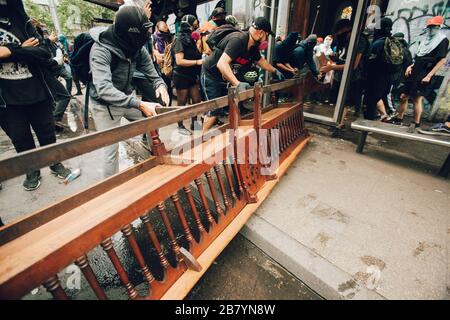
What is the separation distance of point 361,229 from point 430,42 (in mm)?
4478

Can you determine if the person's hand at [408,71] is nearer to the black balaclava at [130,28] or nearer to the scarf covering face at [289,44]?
the scarf covering face at [289,44]

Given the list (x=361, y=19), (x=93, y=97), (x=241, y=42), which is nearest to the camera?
(x=93, y=97)

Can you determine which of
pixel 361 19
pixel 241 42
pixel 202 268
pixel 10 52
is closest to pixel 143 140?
pixel 10 52

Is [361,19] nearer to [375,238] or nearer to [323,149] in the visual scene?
[323,149]

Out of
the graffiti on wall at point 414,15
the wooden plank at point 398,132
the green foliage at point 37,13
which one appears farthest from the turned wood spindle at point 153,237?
the green foliage at point 37,13

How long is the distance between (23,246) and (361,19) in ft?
17.0

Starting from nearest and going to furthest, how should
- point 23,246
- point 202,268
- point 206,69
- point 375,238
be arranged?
point 23,246
point 202,268
point 375,238
point 206,69

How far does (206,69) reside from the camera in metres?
3.46

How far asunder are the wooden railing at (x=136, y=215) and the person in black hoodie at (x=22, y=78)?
6.14 ft

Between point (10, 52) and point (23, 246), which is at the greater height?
point (10, 52)

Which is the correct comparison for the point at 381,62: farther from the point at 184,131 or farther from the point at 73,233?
the point at 73,233

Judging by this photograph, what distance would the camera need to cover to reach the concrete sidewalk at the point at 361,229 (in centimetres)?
182
